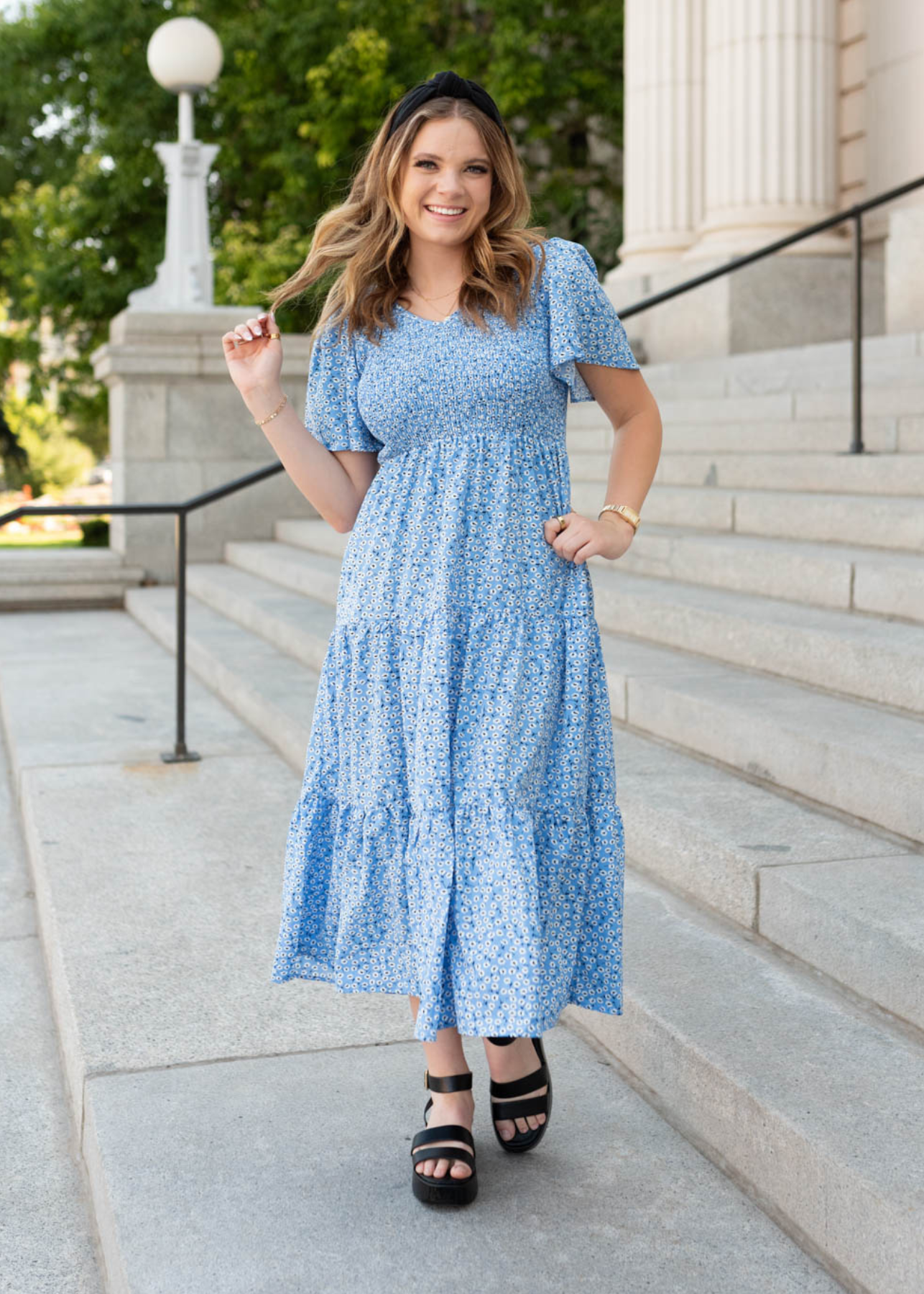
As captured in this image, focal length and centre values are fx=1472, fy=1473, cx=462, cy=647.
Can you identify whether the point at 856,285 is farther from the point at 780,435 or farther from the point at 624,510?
the point at 624,510

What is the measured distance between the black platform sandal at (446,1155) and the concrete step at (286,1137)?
4 centimetres

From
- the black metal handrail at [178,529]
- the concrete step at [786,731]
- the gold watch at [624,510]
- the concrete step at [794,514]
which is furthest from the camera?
the black metal handrail at [178,529]

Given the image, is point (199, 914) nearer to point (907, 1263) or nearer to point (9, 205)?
point (907, 1263)

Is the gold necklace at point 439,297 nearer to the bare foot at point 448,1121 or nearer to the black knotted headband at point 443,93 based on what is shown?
the black knotted headband at point 443,93

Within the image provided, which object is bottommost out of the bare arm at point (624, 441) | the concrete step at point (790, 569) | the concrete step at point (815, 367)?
the concrete step at point (790, 569)

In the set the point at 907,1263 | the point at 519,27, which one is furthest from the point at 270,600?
the point at 519,27

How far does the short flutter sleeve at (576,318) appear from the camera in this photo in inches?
99.7

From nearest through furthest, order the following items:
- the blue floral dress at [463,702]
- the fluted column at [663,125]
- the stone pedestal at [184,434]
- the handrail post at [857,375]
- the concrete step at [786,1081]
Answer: the concrete step at [786,1081] < the blue floral dress at [463,702] < the handrail post at [857,375] < the stone pedestal at [184,434] < the fluted column at [663,125]

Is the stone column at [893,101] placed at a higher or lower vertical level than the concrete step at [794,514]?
higher

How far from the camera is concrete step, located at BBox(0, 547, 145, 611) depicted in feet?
35.0

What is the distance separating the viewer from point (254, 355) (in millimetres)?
2604

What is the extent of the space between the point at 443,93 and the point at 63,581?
8723 millimetres

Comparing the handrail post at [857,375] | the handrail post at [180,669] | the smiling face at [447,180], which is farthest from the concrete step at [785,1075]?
the handrail post at [857,375]

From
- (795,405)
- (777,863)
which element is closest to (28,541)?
(795,405)
